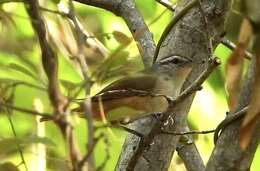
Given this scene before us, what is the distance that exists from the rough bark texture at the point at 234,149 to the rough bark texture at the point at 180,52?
0.17 m

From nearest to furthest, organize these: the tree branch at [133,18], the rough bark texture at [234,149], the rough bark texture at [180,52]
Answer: the rough bark texture at [234,149], the rough bark texture at [180,52], the tree branch at [133,18]

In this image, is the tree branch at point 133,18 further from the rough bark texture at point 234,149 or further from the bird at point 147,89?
the rough bark texture at point 234,149

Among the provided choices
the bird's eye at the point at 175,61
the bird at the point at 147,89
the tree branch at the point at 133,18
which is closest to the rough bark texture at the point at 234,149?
the bird at the point at 147,89

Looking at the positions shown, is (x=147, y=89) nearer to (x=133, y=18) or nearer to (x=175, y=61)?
(x=175, y=61)

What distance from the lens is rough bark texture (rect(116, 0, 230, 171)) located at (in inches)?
39.9

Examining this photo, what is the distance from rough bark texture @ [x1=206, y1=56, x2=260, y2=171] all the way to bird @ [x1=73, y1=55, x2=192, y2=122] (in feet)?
0.37

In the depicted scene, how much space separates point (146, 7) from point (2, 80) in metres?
0.93

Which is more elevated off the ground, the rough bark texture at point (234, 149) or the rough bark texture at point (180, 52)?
the rough bark texture at point (180, 52)

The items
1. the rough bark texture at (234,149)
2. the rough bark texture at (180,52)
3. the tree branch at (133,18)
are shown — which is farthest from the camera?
the tree branch at (133,18)

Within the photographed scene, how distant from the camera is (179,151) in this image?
120 centimetres

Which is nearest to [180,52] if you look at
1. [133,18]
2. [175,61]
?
[175,61]

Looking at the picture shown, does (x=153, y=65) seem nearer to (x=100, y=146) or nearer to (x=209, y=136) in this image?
(x=100, y=146)

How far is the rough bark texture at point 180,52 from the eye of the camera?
1.01 meters

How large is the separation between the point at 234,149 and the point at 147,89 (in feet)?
0.90
